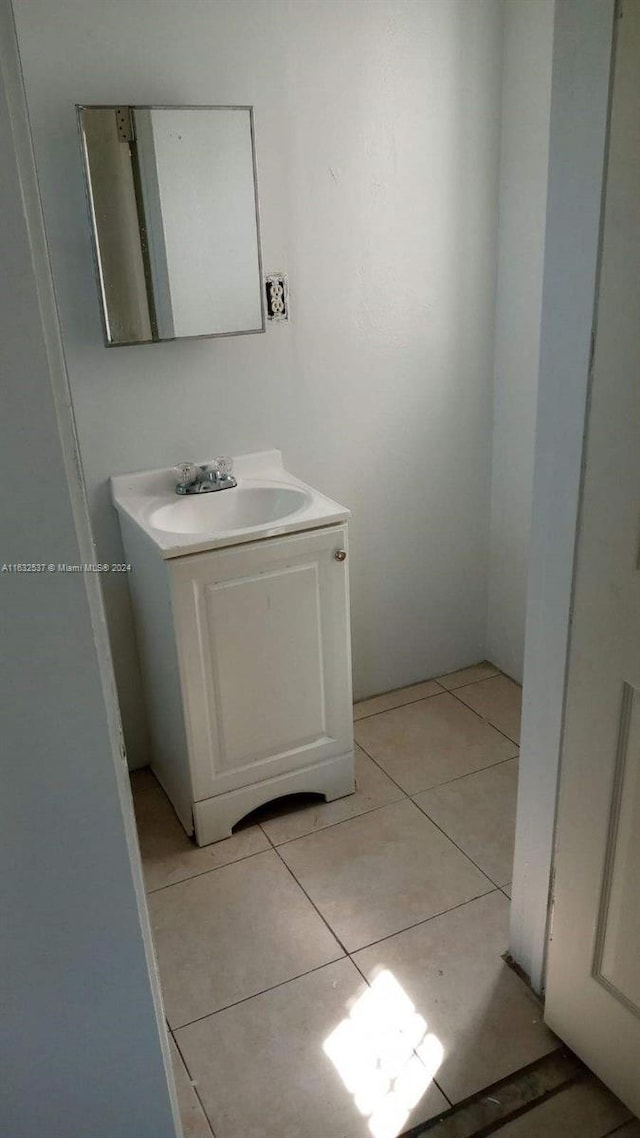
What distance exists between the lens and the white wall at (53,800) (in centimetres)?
62

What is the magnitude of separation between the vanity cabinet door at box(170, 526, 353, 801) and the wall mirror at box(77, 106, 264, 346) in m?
0.62

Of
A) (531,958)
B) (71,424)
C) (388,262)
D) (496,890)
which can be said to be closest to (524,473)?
(388,262)

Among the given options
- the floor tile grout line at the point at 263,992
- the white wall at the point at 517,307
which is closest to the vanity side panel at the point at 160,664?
the floor tile grout line at the point at 263,992

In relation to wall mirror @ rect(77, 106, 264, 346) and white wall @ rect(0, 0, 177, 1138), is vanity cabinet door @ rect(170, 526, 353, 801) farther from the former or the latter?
white wall @ rect(0, 0, 177, 1138)

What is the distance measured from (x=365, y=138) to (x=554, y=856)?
183cm

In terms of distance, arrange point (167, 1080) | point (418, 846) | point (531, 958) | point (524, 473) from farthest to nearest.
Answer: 1. point (524, 473)
2. point (418, 846)
3. point (531, 958)
4. point (167, 1080)

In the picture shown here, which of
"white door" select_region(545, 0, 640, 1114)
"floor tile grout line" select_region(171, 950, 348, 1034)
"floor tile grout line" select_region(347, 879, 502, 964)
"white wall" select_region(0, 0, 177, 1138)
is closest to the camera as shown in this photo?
"white wall" select_region(0, 0, 177, 1138)

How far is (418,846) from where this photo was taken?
84.5 inches

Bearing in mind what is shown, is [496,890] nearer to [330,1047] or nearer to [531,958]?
[531,958]

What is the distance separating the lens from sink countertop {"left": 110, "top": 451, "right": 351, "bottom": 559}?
1918 millimetres

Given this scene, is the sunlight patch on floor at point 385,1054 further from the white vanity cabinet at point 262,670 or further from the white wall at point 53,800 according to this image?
the white wall at point 53,800

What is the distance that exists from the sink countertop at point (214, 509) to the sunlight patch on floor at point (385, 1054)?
3.36 feet

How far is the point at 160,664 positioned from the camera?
7.06 ft

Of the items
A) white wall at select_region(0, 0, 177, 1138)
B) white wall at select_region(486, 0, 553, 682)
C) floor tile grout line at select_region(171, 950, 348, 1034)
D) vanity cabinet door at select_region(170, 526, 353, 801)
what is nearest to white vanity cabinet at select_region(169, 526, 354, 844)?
vanity cabinet door at select_region(170, 526, 353, 801)
